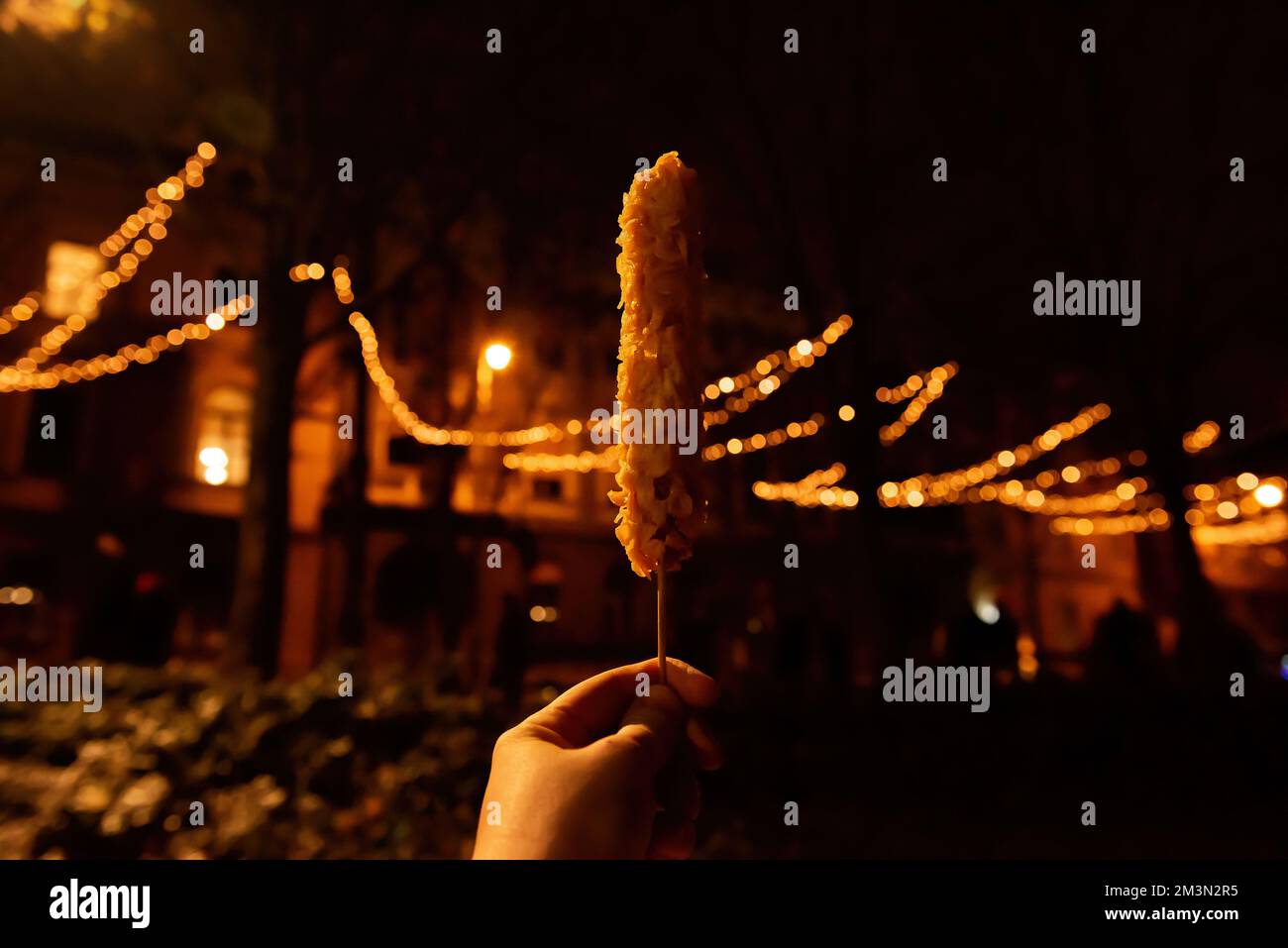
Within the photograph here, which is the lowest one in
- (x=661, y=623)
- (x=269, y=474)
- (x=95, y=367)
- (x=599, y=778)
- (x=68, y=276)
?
(x=599, y=778)

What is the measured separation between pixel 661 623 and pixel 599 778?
0.51m

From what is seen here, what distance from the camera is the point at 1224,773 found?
316 inches

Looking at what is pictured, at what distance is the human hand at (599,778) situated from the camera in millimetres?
2107

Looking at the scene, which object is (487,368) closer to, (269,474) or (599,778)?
(269,474)

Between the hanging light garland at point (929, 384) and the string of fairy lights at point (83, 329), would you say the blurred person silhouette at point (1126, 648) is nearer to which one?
the hanging light garland at point (929, 384)

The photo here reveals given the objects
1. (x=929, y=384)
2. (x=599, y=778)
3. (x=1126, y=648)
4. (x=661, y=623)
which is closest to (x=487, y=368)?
(x=929, y=384)

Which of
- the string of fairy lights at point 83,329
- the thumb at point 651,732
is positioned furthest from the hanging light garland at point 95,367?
the thumb at point 651,732

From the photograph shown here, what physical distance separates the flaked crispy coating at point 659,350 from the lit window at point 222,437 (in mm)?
24794

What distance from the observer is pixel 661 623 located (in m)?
2.54

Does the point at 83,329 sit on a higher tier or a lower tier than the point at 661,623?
higher

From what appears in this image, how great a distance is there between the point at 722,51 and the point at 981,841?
9217 mm

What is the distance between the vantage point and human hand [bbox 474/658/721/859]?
6.91 ft

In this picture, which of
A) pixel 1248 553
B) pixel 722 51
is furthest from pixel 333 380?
pixel 1248 553
